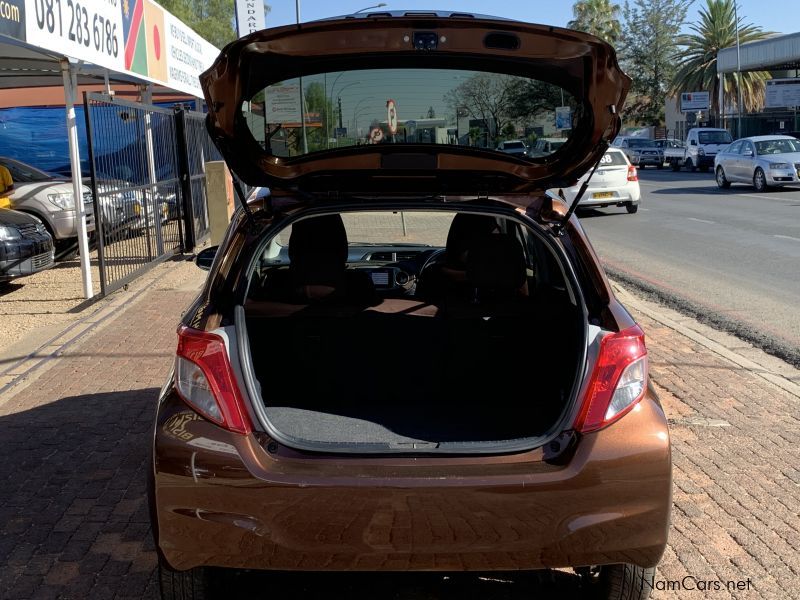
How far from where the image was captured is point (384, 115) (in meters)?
3.85

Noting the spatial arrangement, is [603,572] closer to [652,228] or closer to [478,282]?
[478,282]

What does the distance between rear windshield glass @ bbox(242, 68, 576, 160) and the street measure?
14.0 feet

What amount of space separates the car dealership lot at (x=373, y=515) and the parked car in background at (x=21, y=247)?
10.4 feet

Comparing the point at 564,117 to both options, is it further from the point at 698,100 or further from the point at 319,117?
the point at 698,100

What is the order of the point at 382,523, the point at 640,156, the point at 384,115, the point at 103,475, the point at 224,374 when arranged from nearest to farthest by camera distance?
the point at 382,523, the point at 224,374, the point at 384,115, the point at 103,475, the point at 640,156

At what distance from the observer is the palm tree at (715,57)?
196ft

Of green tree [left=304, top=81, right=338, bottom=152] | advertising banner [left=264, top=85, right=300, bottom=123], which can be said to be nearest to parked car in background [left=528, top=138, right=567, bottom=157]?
green tree [left=304, top=81, right=338, bottom=152]

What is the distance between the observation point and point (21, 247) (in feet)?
34.5

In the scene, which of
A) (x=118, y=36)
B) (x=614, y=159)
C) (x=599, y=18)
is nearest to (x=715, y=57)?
(x=599, y=18)

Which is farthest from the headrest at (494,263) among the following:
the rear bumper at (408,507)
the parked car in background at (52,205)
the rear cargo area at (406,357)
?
the parked car in background at (52,205)

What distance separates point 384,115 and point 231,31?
59.4 metres

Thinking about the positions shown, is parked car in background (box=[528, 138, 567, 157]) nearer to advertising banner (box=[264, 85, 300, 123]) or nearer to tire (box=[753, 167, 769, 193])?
advertising banner (box=[264, 85, 300, 123])

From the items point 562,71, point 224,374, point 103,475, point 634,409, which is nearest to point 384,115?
point 562,71

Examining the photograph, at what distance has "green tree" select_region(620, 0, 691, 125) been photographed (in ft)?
239
